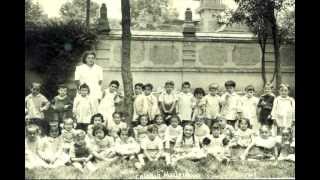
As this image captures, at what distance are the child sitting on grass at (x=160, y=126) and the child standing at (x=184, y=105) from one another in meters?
0.30

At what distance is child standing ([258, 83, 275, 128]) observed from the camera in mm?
8633

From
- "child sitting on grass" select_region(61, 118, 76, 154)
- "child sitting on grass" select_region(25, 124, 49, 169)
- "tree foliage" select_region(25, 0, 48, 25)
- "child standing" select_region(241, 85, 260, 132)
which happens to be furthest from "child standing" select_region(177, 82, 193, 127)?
"tree foliage" select_region(25, 0, 48, 25)

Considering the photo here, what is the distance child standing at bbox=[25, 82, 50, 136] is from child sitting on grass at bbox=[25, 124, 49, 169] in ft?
0.29

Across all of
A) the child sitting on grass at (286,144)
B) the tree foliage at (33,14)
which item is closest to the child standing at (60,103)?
the tree foliage at (33,14)

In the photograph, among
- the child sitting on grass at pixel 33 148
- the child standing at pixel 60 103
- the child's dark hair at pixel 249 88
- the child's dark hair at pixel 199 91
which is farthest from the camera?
the child's dark hair at pixel 249 88

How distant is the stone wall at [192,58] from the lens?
8.28 meters

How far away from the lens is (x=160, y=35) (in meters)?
8.41

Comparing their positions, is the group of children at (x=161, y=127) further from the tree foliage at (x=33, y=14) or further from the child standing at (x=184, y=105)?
the tree foliage at (x=33, y=14)

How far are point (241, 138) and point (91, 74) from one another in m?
2.56

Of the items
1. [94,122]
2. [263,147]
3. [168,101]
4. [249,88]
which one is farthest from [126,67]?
[263,147]

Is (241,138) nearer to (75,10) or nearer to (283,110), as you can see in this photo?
(283,110)
